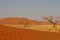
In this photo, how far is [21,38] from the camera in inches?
626

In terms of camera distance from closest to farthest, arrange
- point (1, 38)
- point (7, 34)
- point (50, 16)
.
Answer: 1. point (1, 38)
2. point (7, 34)
3. point (50, 16)

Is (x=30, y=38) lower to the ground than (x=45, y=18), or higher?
higher

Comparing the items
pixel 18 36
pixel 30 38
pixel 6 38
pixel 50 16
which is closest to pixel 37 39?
pixel 30 38

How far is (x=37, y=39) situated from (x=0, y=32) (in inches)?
130

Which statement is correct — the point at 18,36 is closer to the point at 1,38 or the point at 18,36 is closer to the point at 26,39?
the point at 26,39

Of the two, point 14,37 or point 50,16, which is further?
point 50,16

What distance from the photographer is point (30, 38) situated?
16.4 m

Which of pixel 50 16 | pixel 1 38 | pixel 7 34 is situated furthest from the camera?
pixel 50 16

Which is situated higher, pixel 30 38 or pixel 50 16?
pixel 30 38

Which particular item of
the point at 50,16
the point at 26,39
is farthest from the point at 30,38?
the point at 50,16

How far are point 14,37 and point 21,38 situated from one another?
598 millimetres

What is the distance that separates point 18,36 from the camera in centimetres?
1627

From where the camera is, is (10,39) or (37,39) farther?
(37,39)

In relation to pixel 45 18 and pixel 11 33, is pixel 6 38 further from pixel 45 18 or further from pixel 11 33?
pixel 45 18
